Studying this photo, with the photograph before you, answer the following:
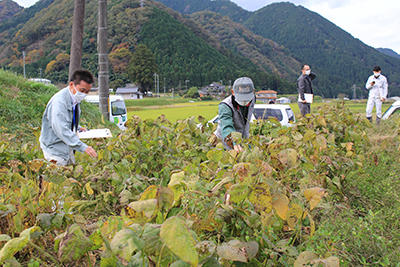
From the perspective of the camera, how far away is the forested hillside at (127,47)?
8669 centimetres

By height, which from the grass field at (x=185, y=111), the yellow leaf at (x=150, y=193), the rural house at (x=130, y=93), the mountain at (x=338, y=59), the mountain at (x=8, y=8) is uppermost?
the mountain at (x=8, y=8)

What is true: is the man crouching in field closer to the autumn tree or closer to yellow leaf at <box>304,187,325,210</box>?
yellow leaf at <box>304,187,325,210</box>

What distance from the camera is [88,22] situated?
3561 inches

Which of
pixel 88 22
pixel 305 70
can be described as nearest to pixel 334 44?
pixel 88 22

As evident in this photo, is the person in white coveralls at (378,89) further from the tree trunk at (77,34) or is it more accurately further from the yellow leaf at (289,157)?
the yellow leaf at (289,157)

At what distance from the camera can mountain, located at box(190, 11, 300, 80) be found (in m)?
146

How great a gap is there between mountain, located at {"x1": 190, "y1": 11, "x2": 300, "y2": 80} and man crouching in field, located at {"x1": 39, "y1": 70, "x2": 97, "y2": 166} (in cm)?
14006

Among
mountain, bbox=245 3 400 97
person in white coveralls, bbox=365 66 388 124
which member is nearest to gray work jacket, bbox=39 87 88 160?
person in white coveralls, bbox=365 66 388 124

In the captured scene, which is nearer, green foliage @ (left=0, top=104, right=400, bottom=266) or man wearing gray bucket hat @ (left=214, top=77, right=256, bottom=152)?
green foliage @ (left=0, top=104, right=400, bottom=266)

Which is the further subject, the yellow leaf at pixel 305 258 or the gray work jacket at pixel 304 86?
the gray work jacket at pixel 304 86

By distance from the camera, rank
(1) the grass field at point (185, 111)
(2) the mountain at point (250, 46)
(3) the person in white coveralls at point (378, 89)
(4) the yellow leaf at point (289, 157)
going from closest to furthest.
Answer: (4) the yellow leaf at point (289, 157) < (3) the person in white coveralls at point (378, 89) < (1) the grass field at point (185, 111) < (2) the mountain at point (250, 46)

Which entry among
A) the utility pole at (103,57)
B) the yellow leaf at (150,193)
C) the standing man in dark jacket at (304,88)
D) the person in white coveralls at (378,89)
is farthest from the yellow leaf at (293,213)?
the person in white coveralls at (378,89)

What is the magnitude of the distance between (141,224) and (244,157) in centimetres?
92

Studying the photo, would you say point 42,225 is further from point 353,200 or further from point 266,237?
point 353,200
